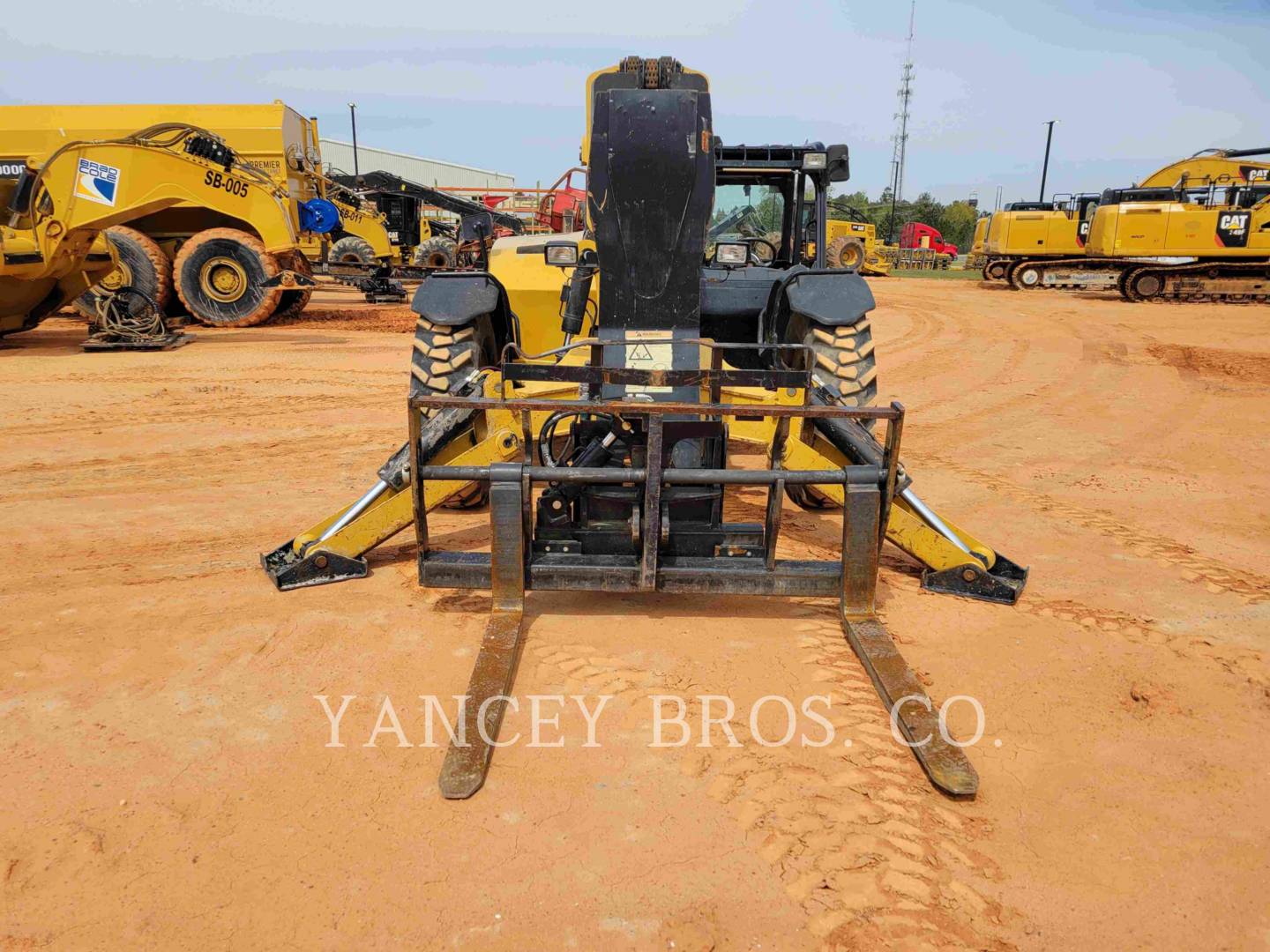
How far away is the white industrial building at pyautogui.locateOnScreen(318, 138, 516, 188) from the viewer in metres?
52.6

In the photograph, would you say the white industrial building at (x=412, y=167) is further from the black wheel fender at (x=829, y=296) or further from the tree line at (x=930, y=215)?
the black wheel fender at (x=829, y=296)

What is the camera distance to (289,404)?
830cm

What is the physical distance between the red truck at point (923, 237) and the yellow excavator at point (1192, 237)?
19276 mm

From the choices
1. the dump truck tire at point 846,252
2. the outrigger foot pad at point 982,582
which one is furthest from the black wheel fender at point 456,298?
the dump truck tire at point 846,252

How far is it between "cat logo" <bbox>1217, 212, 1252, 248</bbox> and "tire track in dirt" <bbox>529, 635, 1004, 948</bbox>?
20192 mm

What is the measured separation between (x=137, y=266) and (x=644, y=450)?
11947 millimetres

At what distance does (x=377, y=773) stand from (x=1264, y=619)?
3.84 metres

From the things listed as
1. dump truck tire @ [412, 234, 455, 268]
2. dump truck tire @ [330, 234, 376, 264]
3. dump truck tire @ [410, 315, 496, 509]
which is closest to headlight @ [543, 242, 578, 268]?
dump truck tire @ [410, 315, 496, 509]

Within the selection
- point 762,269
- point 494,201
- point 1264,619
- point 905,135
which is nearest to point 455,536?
point 762,269

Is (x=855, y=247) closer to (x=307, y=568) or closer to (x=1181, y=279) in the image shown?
(x=1181, y=279)

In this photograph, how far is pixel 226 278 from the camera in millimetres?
13234

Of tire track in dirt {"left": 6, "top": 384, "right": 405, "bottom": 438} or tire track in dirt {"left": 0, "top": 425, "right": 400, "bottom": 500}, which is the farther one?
tire track in dirt {"left": 6, "top": 384, "right": 405, "bottom": 438}

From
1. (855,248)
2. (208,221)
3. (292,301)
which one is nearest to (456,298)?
(208,221)

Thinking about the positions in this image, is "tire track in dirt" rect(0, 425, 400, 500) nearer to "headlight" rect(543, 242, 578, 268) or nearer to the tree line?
"headlight" rect(543, 242, 578, 268)
